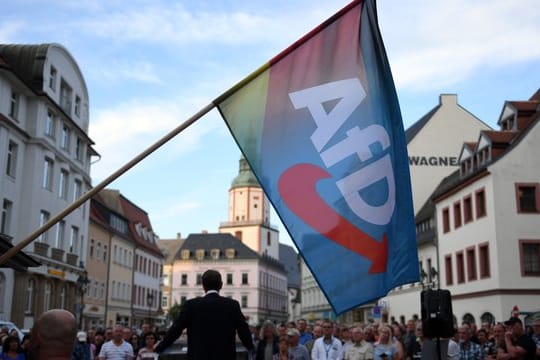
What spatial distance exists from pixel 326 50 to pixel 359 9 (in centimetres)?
61

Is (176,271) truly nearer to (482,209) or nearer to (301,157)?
(482,209)

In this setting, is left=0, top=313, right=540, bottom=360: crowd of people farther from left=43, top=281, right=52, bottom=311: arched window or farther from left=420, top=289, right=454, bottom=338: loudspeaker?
left=43, top=281, right=52, bottom=311: arched window

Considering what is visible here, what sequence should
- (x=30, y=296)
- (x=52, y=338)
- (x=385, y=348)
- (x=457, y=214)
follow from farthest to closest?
(x=457, y=214)
(x=30, y=296)
(x=385, y=348)
(x=52, y=338)

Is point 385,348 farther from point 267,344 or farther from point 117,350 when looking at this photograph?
point 117,350

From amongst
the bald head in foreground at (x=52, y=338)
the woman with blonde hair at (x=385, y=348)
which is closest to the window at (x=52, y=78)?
the woman with blonde hair at (x=385, y=348)

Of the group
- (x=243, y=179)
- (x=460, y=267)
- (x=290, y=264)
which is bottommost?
(x=460, y=267)

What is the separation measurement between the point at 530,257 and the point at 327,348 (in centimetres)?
2527

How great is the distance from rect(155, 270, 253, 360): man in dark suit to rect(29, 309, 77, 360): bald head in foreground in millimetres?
2827

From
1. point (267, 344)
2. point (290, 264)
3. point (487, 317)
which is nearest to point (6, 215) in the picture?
point (267, 344)

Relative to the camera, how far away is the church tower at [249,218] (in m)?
130

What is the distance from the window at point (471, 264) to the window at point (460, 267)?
3.82ft

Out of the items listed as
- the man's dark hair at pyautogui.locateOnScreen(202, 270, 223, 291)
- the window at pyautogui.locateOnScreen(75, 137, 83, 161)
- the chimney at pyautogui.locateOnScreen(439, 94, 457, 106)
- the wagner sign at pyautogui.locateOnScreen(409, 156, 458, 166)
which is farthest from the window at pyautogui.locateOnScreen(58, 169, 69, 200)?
the man's dark hair at pyautogui.locateOnScreen(202, 270, 223, 291)

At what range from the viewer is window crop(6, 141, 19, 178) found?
34097 millimetres

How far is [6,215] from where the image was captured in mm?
33938
